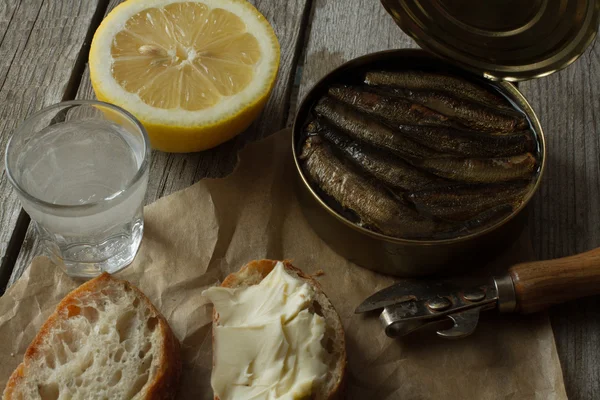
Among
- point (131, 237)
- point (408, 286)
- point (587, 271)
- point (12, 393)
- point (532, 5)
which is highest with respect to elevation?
point (532, 5)

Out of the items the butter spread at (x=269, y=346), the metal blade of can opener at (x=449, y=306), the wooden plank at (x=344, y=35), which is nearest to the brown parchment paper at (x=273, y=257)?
the metal blade of can opener at (x=449, y=306)

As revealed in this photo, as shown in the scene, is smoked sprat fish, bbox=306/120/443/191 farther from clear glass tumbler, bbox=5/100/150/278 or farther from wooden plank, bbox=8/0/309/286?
clear glass tumbler, bbox=5/100/150/278

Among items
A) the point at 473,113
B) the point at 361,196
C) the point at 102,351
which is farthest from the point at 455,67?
the point at 102,351

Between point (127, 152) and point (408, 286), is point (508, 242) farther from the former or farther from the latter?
point (127, 152)

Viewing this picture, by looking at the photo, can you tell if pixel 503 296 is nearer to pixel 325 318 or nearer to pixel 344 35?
pixel 325 318

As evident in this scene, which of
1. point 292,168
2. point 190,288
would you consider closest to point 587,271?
point 292,168

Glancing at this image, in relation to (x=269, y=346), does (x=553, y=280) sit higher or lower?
higher
